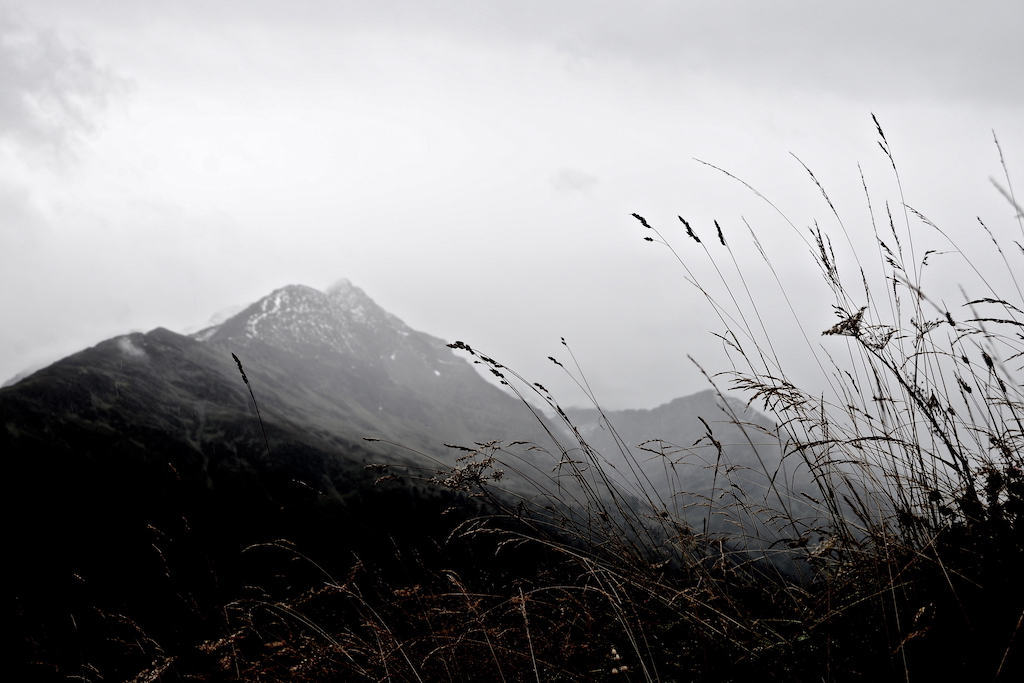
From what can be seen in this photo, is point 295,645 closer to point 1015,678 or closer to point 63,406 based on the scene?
point 1015,678

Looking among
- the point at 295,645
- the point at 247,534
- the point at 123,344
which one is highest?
the point at 123,344

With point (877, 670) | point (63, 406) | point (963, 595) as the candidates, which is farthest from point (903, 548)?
point (63, 406)

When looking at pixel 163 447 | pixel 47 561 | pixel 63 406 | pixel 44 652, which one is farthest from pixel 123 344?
pixel 44 652

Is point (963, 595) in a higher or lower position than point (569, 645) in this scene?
higher

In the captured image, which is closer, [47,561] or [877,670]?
[877,670]

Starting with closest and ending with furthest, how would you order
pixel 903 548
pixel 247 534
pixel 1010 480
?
pixel 903 548 → pixel 1010 480 → pixel 247 534

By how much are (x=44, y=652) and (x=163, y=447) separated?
128 meters

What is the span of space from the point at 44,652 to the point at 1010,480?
509 cm

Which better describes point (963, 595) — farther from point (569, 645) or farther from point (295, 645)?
point (295, 645)

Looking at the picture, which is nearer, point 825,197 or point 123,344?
point 825,197

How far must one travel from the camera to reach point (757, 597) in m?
2.43

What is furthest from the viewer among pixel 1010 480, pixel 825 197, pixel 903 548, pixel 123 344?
pixel 123 344

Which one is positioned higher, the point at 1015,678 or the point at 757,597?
the point at 1015,678

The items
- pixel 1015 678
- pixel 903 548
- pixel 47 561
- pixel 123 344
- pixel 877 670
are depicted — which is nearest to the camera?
pixel 1015 678
